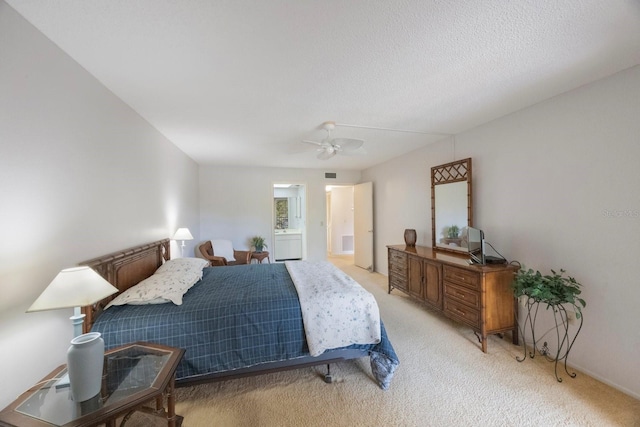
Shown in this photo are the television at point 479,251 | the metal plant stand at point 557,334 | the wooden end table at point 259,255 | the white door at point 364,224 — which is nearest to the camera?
the metal plant stand at point 557,334

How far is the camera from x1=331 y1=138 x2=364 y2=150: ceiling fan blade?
2.63 m

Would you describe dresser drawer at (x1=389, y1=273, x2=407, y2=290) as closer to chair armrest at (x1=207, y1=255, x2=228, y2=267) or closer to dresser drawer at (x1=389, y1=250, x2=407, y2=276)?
dresser drawer at (x1=389, y1=250, x2=407, y2=276)

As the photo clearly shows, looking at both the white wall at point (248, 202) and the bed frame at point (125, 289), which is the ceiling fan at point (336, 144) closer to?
the bed frame at point (125, 289)

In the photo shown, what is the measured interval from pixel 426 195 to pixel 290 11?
3279mm

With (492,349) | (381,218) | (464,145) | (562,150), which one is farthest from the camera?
(381,218)

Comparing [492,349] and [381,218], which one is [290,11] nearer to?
[492,349]

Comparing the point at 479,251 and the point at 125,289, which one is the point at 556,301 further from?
the point at 125,289

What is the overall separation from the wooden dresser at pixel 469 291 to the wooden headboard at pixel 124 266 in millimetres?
3204

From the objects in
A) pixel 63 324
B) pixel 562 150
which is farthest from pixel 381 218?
pixel 63 324

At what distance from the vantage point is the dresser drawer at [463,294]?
2.45 m

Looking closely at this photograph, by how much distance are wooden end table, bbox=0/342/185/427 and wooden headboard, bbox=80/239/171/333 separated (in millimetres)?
475

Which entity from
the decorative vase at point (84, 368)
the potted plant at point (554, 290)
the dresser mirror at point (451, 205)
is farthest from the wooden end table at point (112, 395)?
the dresser mirror at point (451, 205)

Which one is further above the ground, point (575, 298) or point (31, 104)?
point (31, 104)

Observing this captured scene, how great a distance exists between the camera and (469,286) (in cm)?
252
